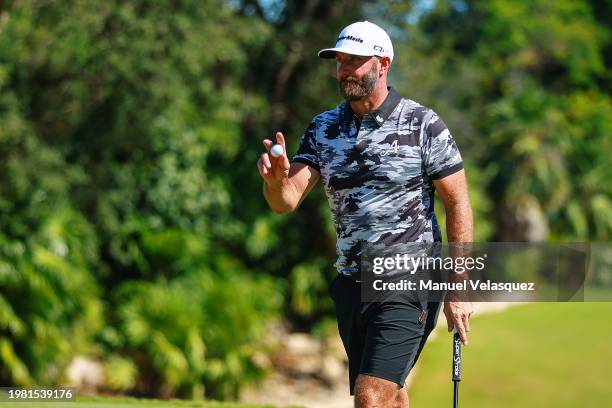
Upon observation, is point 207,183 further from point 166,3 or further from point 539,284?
point 539,284

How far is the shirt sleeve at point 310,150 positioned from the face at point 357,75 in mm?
321

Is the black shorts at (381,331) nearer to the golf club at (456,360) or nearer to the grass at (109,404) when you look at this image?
the golf club at (456,360)

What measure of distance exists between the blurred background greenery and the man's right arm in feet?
40.0

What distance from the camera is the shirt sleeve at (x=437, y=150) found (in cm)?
543

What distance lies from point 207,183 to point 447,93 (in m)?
14.9

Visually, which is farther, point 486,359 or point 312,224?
point 312,224

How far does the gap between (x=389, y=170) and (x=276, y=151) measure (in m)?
0.59

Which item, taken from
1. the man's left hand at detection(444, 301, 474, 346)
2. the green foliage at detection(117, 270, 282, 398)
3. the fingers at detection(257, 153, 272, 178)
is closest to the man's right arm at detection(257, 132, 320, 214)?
the fingers at detection(257, 153, 272, 178)

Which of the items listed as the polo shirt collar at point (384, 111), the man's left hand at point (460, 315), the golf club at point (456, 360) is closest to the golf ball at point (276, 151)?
the polo shirt collar at point (384, 111)

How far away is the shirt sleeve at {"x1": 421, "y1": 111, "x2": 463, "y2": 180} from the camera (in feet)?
17.8

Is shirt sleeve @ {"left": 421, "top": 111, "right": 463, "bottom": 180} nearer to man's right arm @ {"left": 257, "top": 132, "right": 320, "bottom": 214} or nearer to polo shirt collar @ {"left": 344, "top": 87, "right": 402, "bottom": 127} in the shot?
polo shirt collar @ {"left": 344, "top": 87, "right": 402, "bottom": 127}

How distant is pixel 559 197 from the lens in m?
31.8

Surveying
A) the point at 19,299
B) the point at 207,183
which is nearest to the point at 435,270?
the point at 19,299

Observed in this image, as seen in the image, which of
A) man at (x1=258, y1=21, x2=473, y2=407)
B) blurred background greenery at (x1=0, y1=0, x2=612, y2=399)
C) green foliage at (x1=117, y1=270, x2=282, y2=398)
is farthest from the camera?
green foliage at (x1=117, y1=270, x2=282, y2=398)
